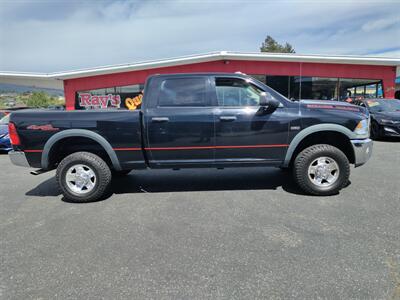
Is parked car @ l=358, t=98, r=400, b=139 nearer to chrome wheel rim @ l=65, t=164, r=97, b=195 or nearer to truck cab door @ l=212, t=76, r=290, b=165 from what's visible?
truck cab door @ l=212, t=76, r=290, b=165

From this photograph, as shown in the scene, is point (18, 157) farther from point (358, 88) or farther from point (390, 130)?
point (358, 88)

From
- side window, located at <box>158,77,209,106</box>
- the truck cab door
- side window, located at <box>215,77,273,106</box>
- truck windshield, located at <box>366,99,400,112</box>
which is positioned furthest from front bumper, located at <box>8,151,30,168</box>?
truck windshield, located at <box>366,99,400,112</box>

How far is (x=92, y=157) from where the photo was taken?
4383 mm

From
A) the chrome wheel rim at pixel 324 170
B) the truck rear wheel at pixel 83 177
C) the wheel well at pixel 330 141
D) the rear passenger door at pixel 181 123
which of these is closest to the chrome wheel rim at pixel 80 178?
the truck rear wheel at pixel 83 177

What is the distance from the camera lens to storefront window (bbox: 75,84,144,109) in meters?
16.2

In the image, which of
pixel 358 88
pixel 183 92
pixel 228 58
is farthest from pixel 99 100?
pixel 358 88

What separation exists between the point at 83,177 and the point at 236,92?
2.79 metres

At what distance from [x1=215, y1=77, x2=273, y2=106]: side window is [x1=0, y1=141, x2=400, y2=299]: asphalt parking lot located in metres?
1.50

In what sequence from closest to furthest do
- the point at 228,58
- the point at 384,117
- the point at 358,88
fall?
the point at 384,117 < the point at 228,58 < the point at 358,88

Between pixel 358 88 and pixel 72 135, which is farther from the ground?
pixel 358 88

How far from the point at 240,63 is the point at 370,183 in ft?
39.6

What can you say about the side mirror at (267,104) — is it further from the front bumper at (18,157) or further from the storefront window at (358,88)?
the storefront window at (358,88)

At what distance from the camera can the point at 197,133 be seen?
4.30 meters

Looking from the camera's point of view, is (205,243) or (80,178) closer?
(205,243)
